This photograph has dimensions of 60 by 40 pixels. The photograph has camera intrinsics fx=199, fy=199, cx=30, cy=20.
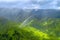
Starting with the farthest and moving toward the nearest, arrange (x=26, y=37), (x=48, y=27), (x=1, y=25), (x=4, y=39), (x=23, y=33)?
(x=48, y=27) < (x=1, y=25) < (x=23, y=33) < (x=26, y=37) < (x=4, y=39)

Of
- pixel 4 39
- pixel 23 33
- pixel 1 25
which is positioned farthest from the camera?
pixel 1 25

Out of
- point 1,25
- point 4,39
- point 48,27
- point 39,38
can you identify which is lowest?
point 4,39

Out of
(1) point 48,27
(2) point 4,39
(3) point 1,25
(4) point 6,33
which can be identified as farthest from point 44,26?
(2) point 4,39

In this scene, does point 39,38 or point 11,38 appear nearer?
point 11,38

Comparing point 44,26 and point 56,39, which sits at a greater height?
point 44,26

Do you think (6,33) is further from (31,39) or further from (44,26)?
(44,26)

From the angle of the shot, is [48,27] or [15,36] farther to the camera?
[48,27]

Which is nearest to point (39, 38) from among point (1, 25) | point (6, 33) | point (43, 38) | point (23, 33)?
point (43, 38)

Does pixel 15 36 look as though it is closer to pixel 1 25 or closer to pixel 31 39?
pixel 31 39

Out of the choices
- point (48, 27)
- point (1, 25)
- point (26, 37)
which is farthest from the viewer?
point (48, 27)
